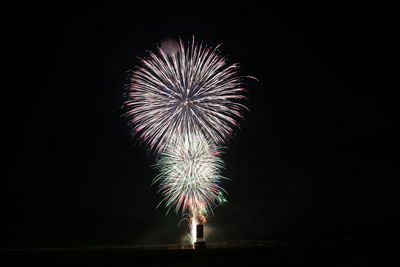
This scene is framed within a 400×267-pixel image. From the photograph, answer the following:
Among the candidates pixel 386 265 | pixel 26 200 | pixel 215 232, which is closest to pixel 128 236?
pixel 215 232

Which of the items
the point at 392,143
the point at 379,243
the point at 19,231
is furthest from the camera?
the point at 19,231

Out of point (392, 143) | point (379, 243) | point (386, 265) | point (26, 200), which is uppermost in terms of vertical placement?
point (26, 200)

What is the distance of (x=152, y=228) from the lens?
128 metres

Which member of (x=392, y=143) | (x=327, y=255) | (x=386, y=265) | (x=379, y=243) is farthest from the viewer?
(x=392, y=143)

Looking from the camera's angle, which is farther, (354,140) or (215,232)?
(215,232)

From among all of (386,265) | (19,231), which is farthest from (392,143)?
(19,231)

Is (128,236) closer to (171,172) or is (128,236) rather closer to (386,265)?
(171,172)

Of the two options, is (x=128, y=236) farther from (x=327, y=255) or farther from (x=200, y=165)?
(x=327, y=255)

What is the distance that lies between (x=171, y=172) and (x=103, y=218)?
92.2m

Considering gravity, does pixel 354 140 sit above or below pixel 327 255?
above

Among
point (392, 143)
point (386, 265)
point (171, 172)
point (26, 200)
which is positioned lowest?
point (386, 265)

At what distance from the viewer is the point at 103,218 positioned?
433 feet

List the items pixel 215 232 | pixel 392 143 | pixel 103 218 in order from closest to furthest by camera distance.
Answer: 1. pixel 392 143
2. pixel 215 232
3. pixel 103 218

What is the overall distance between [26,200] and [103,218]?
29312mm
